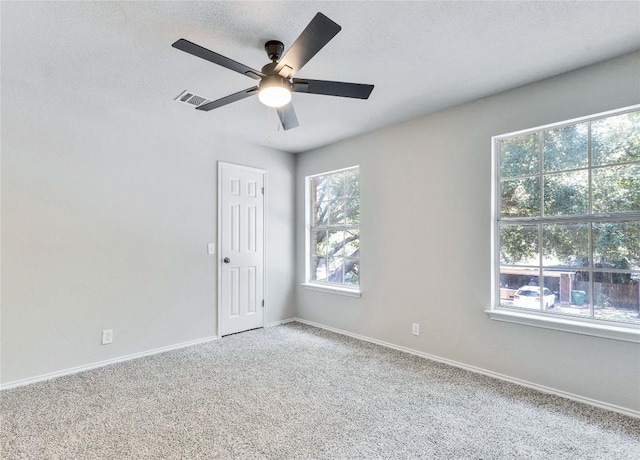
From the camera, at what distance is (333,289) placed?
4164 millimetres

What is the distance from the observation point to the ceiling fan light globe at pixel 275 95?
6.30ft

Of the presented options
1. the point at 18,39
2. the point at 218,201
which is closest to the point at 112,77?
the point at 18,39

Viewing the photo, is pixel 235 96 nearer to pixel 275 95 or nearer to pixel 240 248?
pixel 275 95

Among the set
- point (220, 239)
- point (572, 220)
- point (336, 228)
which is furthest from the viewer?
point (336, 228)

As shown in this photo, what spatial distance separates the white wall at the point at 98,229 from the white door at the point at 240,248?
0.42 ft

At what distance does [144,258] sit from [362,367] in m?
2.34

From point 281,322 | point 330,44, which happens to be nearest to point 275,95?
point 330,44

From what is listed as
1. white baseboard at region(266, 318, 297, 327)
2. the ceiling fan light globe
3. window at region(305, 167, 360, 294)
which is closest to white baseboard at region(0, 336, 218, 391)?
white baseboard at region(266, 318, 297, 327)

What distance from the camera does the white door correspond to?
3951mm

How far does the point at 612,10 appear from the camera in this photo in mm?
1818

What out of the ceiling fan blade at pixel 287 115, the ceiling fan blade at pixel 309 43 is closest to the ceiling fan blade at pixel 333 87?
the ceiling fan blade at pixel 309 43

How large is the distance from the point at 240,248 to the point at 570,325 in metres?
3.29

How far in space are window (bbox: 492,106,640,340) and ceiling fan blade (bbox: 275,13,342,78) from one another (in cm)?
195

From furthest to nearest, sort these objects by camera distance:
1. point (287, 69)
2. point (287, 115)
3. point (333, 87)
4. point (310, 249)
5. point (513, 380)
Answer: point (310, 249) < point (513, 380) < point (287, 115) < point (333, 87) < point (287, 69)
